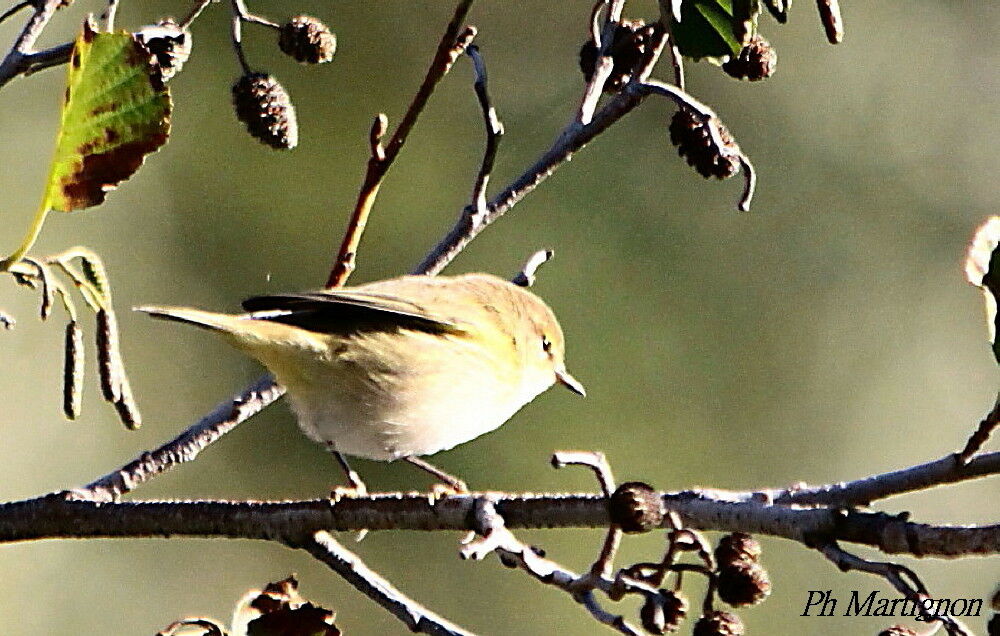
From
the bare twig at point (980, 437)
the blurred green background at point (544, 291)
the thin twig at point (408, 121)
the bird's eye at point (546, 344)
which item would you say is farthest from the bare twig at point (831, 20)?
the blurred green background at point (544, 291)

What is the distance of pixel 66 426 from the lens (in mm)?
9047

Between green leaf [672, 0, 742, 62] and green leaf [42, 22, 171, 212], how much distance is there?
736 millimetres

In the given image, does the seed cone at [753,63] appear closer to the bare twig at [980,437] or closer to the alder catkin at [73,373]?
the bare twig at [980,437]

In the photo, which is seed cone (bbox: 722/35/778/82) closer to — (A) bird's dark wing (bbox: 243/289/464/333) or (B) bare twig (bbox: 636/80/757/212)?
(B) bare twig (bbox: 636/80/757/212)

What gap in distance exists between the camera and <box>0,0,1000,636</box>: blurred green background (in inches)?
311

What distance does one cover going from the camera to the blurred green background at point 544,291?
7898 millimetres

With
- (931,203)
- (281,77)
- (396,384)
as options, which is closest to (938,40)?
(931,203)

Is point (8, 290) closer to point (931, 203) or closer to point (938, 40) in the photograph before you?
point (931, 203)

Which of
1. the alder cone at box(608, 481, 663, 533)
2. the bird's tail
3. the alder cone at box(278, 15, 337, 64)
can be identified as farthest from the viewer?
the alder cone at box(278, 15, 337, 64)

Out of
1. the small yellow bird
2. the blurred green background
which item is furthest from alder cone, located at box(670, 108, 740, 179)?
the blurred green background

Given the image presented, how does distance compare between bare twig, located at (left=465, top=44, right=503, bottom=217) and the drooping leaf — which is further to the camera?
bare twig, located at (left=465, top=44, right=503, bottom=217)

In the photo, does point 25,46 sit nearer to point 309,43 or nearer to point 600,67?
point 309,43

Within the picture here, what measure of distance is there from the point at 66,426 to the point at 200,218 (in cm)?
164

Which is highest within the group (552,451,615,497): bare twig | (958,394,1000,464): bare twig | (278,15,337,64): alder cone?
(278,15,337,64): alder cone
